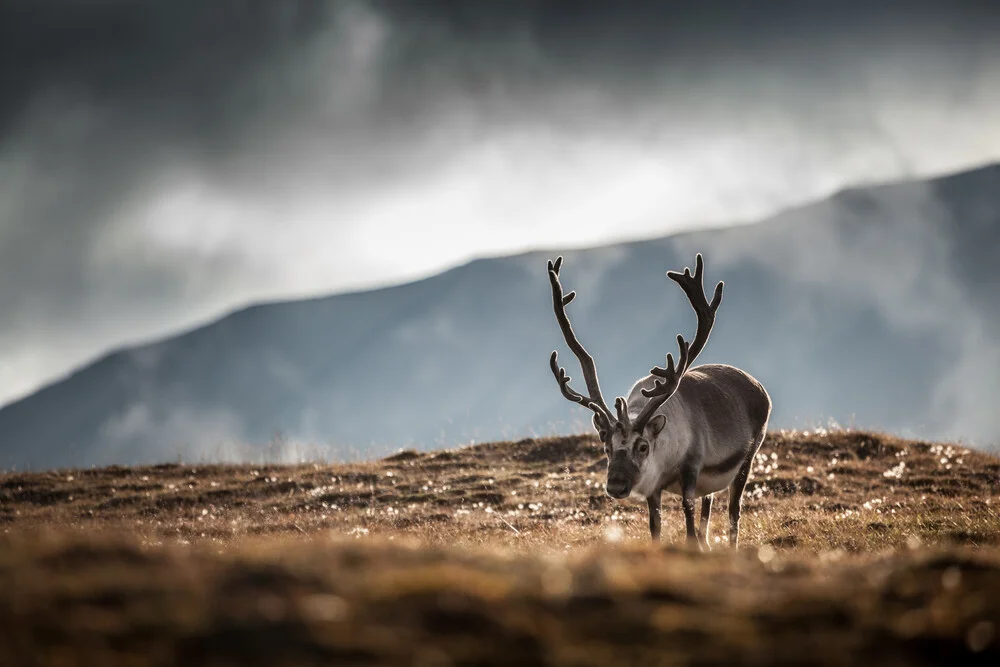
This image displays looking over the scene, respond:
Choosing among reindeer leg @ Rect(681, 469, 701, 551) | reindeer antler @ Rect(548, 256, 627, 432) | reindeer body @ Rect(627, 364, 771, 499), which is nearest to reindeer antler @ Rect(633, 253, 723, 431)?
reindeer body @ Rect(627, 364, 771, 499)

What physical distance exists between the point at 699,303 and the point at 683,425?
6.79ft

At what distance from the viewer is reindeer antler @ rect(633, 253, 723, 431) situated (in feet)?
36.8

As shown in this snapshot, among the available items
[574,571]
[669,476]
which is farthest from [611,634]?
[669,476]

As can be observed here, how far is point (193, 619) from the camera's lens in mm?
3586

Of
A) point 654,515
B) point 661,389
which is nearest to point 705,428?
point 661,389

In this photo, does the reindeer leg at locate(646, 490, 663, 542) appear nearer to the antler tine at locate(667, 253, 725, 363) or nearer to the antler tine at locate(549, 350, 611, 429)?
the antler tine at locate(549, 350, 611, 429)

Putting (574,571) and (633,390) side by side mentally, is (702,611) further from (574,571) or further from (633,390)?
(633,390)

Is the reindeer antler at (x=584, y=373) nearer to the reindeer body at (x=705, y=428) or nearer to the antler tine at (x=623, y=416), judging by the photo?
the antler tine at (x=623, y=416)

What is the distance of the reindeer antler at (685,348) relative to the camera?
36.8 ft

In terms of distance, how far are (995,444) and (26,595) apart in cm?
2408

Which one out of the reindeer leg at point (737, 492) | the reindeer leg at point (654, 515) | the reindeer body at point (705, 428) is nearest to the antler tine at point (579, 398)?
the reindeer body at point (705, 428)

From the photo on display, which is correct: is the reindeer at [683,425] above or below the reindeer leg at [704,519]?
above

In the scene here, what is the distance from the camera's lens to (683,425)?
11.9m

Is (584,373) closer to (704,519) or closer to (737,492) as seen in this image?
(704,519)
